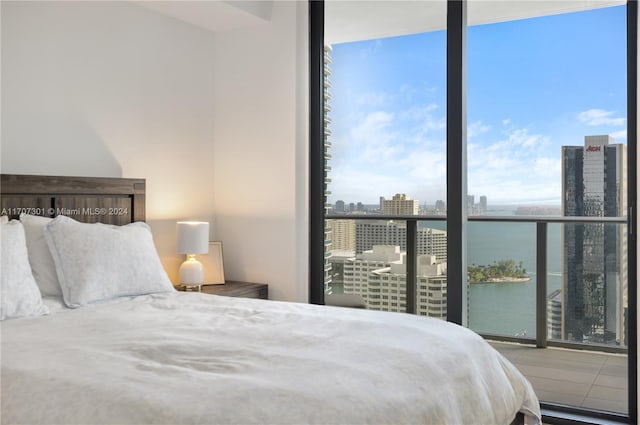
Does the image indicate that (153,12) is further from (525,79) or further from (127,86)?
(525,79)

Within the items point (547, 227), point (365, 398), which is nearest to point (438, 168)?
point (547, 227)

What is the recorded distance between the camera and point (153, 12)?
4004 millimetres

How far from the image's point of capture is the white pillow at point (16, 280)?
2.53 meters

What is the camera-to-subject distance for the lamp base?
3850 mm

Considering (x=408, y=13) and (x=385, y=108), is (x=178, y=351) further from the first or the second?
(x=408, y=13)

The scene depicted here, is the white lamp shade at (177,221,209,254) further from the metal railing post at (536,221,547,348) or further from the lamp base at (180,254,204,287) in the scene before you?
the metal railing post at (536,221,547,348)

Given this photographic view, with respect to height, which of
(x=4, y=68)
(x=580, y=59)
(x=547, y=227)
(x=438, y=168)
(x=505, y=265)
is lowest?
(x=505, y=265)

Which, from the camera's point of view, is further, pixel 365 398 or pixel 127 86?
pixel 127 86

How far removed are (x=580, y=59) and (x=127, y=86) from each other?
110 inches

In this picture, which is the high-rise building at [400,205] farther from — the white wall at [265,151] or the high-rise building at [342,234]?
the white wall at [265,151]

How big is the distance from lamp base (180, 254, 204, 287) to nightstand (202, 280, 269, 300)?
90mm

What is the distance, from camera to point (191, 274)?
3.85 metres

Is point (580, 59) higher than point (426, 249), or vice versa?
point (580, 59)

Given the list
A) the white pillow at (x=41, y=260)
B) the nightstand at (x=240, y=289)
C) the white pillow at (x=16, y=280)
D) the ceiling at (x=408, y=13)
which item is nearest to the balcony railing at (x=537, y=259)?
the nightstand at (x=240, y=289)
